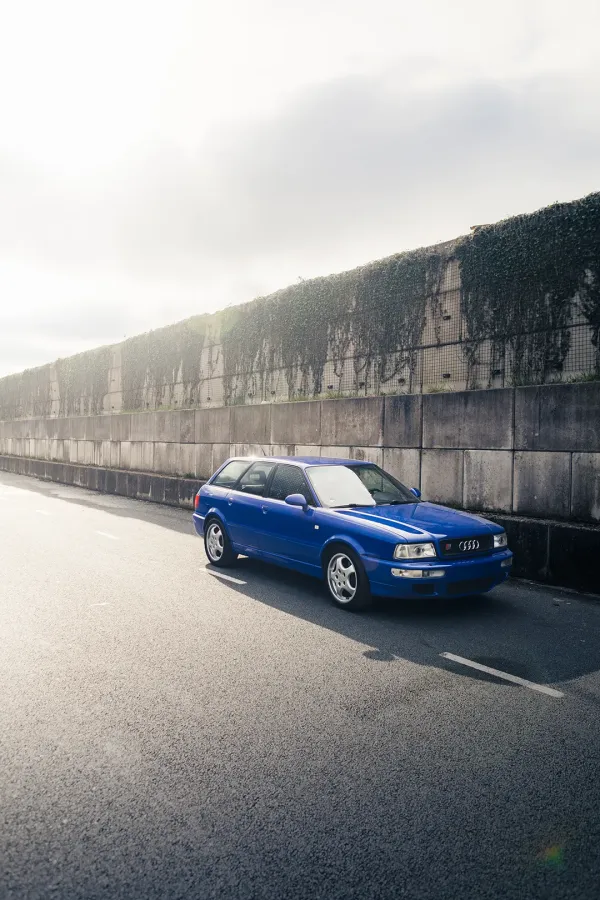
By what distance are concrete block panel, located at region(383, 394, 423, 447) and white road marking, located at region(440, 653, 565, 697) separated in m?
6.13

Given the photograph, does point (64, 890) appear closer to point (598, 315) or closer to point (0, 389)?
point (598, 315)

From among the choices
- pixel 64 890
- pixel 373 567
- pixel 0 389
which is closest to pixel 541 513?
pixel 373 567

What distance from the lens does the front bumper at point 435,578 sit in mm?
6367

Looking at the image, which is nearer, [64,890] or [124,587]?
[64,890]

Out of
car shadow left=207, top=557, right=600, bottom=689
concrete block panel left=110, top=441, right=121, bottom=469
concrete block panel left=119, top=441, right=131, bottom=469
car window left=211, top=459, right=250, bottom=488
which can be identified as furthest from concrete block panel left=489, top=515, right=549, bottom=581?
concrete block panel left=110, top=441, right=121, bottom=469

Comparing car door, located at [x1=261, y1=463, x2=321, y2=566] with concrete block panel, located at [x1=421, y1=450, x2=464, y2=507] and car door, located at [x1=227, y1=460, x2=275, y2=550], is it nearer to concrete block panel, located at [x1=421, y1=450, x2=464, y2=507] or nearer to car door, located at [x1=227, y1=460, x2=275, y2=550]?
car door, located at [x1=227, y1=460, x2=275, y2=550]

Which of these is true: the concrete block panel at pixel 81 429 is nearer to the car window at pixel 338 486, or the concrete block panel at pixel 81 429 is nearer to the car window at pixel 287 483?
the car window at pixel 287 483

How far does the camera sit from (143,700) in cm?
440

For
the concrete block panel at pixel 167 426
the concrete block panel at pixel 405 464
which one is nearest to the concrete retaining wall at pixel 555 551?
the concrete block panel at pixel 405 464

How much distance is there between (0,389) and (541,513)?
34.8 meters

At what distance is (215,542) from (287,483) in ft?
5.19

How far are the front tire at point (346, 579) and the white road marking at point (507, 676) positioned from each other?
1.36 metres

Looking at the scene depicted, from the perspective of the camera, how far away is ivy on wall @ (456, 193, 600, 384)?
367 inches

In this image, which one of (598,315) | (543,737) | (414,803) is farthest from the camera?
(598,315)
